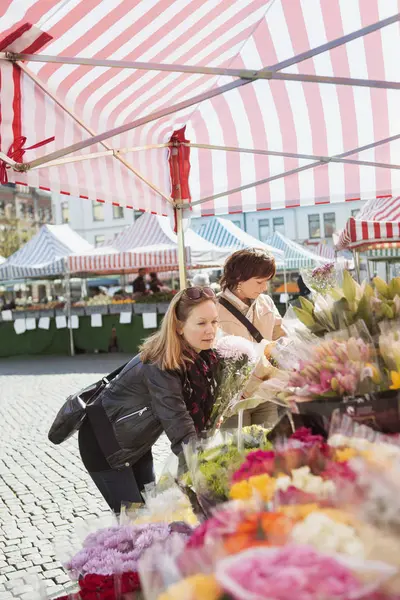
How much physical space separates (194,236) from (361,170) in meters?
11.1

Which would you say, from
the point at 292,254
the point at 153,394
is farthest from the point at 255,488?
the point at 292,254

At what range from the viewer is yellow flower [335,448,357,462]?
1.22m

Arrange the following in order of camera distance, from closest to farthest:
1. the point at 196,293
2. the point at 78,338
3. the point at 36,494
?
1. the point at 196,293
2. the point at 36,494
3. the point at 78,338

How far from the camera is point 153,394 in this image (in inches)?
99.0

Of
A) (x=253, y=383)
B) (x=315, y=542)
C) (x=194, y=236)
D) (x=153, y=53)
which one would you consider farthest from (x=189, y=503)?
(x=194, y=236)

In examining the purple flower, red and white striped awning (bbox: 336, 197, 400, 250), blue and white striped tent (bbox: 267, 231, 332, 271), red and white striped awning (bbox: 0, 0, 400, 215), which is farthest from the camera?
blue and white striped tent (bbox: 267, 231, 332, 271)

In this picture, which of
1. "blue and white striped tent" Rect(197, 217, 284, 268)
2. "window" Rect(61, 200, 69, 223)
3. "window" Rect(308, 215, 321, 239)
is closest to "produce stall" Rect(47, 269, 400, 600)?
"blue and white striped tent" Rect(197, 217, 284, 268)

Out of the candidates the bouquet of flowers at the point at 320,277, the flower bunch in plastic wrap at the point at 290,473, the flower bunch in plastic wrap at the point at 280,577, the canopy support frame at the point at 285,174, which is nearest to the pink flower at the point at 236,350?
the bouquet of flowers at the point at 320,277

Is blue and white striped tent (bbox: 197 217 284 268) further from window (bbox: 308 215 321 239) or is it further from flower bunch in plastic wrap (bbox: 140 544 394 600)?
window (bbox: 308 215 321 239)

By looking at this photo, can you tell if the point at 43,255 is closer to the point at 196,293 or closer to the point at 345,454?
the point at 196,293

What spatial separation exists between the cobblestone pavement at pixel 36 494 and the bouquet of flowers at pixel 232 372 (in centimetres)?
76

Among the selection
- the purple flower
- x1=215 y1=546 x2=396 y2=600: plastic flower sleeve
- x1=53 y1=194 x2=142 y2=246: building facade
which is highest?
x1=53 y1=194 x2=142 y2=246: building facade

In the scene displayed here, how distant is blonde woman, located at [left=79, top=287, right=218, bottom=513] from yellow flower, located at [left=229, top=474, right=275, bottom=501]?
4.05 feet

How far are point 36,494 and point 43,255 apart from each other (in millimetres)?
12094
